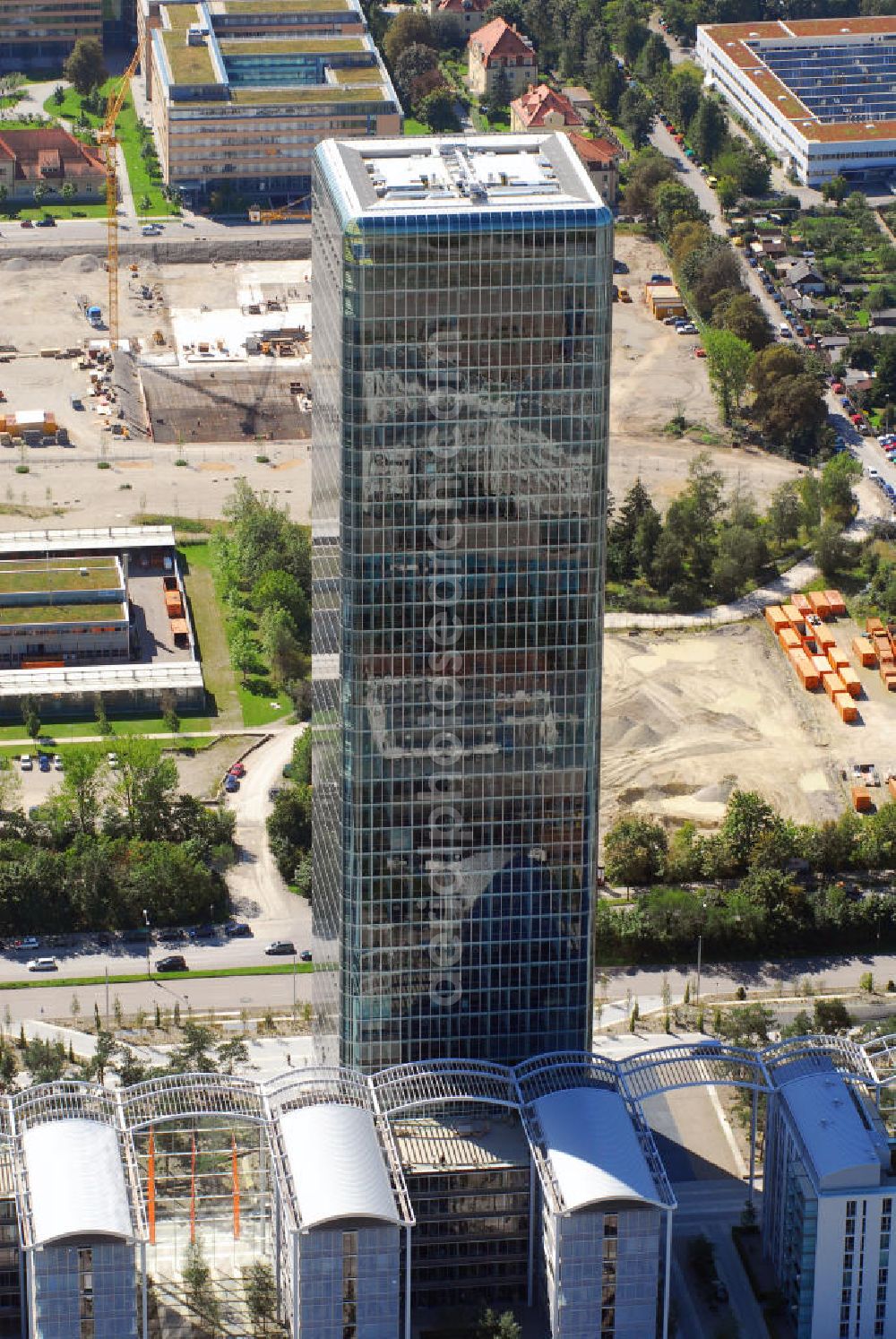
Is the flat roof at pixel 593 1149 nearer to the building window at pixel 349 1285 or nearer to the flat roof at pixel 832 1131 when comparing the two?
the flat roof at pixel 832 1131

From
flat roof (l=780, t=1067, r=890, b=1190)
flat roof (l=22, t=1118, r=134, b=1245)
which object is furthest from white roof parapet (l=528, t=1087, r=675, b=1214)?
flat roof (l=22, t=1118, r=134, b=1245)

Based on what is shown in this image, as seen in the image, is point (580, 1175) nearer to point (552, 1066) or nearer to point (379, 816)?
point (552, 1066)

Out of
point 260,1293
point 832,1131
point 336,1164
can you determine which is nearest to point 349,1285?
point 336,1164

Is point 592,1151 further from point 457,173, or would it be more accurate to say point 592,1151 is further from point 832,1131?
point 457,173

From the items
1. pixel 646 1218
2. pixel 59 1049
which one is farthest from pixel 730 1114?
pixel 59 1049

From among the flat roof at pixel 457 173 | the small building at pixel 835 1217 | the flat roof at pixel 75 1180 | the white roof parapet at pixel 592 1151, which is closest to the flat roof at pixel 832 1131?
the small building at pixel 835 1217

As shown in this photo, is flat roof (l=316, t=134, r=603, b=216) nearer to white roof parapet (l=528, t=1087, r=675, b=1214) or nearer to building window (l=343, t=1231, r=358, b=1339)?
white roof parapet (l=528, t=1087, r=675, b=1214)

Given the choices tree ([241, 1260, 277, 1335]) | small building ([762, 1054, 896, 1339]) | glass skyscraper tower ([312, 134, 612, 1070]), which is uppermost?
glass skyscraper tower ([312, 134, 612, 1070])
